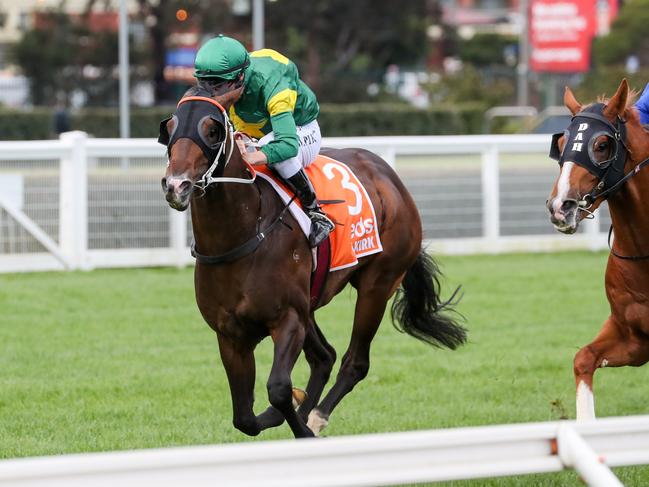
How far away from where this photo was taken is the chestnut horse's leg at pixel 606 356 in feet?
16.5

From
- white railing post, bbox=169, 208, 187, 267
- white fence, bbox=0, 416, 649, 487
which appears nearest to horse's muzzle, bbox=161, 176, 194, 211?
white fence, bbox=0, 416, 649, 487

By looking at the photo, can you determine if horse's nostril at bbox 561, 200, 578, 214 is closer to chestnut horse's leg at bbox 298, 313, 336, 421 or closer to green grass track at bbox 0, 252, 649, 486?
green grass track at bbox 0, 252, 649, 486

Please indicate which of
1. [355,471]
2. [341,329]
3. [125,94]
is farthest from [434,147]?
[355,471]

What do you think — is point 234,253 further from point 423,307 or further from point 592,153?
point 423,307

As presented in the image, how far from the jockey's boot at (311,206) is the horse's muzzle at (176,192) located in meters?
0.93

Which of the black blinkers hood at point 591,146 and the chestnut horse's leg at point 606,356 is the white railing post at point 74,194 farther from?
the black blinkers hood at point 591,146

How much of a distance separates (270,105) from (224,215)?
510mm

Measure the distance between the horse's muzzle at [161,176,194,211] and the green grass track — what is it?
156 centimetres

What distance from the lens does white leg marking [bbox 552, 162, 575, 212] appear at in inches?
181

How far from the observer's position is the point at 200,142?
174 inches

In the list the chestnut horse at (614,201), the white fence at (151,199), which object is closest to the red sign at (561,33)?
the white fence at (151,199)

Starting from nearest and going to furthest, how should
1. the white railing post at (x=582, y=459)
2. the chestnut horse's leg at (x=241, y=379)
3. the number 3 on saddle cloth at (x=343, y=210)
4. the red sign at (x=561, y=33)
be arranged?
1. the white railing post at (x=582, y=459)
2. the chestnut horse's leg at (x=241, y=379)
3. the number 3 on saddle cloth at (x=343, y=210)
4. the red sign at (x=561, y=33)

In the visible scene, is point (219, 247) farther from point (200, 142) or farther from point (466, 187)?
point (466, 187)

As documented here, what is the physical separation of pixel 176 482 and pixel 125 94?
14.2 metres
